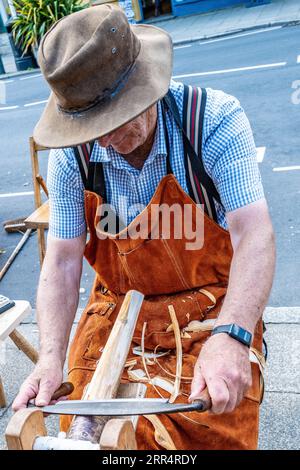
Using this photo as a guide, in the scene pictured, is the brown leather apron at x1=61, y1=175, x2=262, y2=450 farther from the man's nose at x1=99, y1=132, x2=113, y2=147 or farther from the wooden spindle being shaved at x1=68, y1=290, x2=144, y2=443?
the man's nose at x1=99, y1=132, x2=113, y2=147

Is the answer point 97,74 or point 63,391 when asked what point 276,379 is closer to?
point 63,391

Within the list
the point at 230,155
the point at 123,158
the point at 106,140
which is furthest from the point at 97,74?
the point at 230,155

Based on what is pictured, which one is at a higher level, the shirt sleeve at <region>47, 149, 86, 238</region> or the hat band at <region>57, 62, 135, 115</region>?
the hat band at <region>57, 62, 135, 115</region>

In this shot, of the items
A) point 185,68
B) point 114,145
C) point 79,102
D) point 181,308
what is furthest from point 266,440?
point 185,68

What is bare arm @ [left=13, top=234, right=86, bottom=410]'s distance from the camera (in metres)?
1.81

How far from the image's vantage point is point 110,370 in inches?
67.5

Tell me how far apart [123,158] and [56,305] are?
23.0 inches

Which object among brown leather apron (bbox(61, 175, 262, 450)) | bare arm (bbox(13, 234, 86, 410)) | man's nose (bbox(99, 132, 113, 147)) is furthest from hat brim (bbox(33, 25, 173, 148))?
bare arm (bbox(13, 234, 86, 410))

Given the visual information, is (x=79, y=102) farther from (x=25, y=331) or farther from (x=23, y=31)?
(x=23, y=31)

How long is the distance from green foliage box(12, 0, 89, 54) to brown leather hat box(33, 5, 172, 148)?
12.9m

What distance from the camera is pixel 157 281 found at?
2.05 m

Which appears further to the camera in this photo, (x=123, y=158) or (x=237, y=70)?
(x=237, y=70)

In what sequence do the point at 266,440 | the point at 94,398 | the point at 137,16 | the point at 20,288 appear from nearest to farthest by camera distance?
the point at 94,398 < the point at 266,440 < the point at 20,288 < the point at 137,16
